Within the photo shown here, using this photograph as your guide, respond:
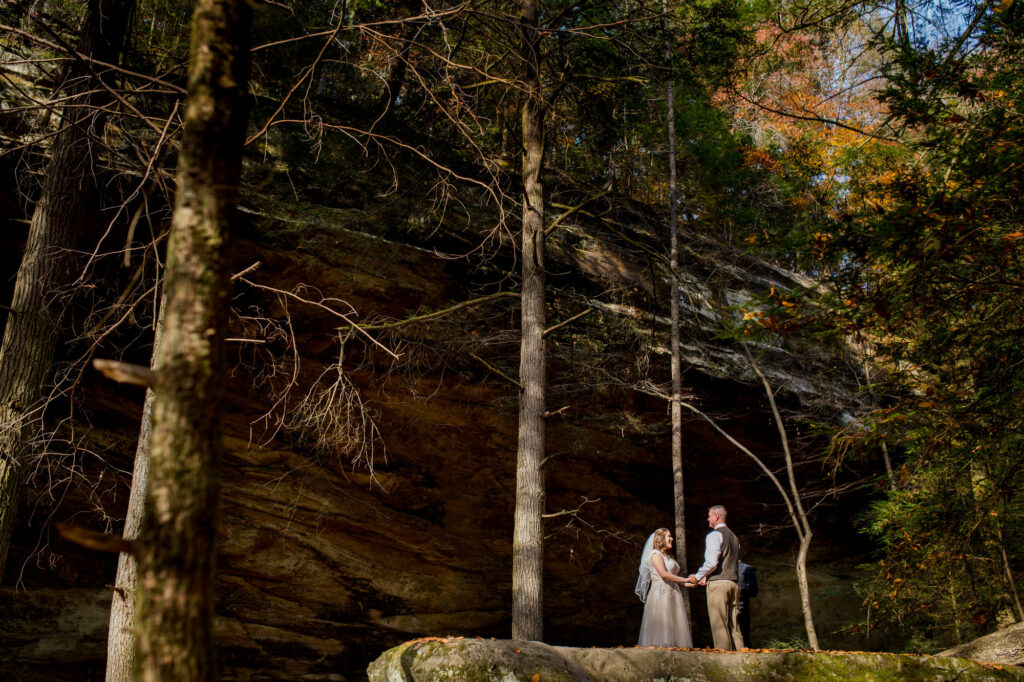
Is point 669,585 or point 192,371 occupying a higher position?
point 192,371

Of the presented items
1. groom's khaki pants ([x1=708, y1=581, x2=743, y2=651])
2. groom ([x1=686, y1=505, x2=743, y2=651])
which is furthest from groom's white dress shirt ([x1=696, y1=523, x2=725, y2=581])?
groom's khaki pants ([x1=708, y1=581, x2=743, y2=651])

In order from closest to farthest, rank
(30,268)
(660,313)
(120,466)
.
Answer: (30,268), (120,466), (660,313)

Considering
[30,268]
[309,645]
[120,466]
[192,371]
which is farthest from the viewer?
[309,645]

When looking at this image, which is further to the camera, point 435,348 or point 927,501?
point 435,348

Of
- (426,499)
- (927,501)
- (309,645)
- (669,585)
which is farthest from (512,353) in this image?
(927,501)

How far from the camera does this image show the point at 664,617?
8180 mm

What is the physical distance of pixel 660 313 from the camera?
11289 millimetres

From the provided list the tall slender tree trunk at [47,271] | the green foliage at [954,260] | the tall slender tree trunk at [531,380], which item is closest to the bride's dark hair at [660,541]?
the tall slender tree trunk at [531,380]

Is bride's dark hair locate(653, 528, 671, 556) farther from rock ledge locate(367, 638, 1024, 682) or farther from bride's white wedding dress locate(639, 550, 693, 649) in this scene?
rock ledge locate(367, 638, 1024, 682)

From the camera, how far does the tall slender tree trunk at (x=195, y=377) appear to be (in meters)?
2.15

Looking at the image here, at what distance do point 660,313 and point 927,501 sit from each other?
15.4 ft

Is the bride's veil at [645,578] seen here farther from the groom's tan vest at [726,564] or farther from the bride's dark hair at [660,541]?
the groom's tan vest at [726,564]

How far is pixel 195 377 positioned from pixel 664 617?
23.7ft

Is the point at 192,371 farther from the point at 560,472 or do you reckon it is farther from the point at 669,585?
the point at 560,472
